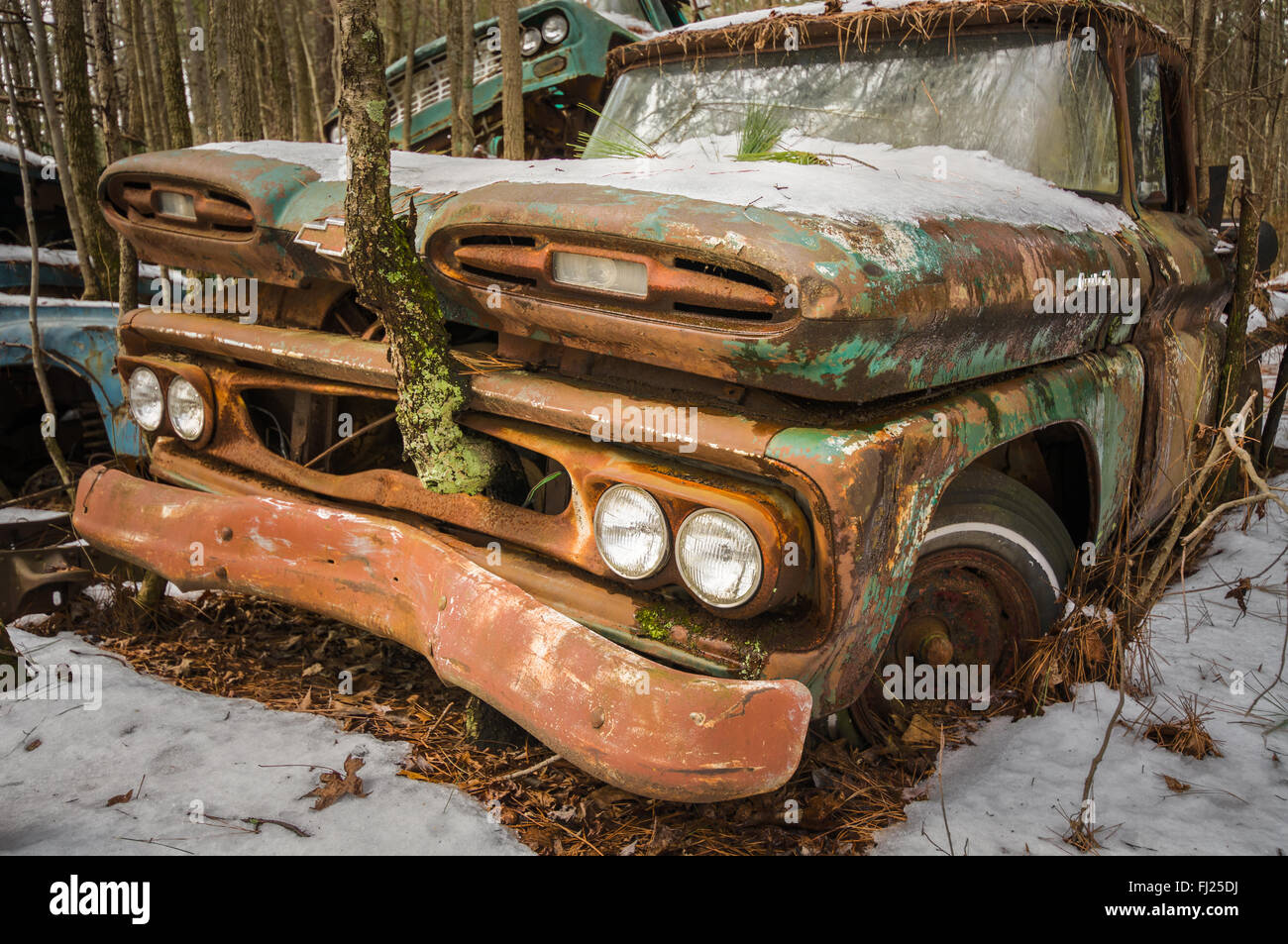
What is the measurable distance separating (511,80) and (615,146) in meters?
2.99

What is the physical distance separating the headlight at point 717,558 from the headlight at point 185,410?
5.40 ft

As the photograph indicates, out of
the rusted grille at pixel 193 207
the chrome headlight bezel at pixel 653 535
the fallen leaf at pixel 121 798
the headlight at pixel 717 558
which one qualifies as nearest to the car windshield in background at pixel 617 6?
the rusted grille at pixel 193 207

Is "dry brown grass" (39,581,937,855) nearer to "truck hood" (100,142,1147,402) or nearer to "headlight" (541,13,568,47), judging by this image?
"truck hood" (100,142,1147,402)

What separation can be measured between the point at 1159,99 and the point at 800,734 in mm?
2781

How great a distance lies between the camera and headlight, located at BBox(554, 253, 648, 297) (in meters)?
1.74

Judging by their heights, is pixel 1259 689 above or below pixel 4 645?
below

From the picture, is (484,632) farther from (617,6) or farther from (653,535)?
(617,6)

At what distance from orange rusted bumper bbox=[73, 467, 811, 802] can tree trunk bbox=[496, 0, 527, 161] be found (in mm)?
3768

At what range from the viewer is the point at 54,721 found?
229 centimetres

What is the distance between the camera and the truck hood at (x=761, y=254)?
1603 mm

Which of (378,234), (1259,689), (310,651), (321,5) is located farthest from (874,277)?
(321,5)

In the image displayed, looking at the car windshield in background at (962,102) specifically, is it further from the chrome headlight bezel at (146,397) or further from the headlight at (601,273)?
the chrome headlight bezel at (146,397)

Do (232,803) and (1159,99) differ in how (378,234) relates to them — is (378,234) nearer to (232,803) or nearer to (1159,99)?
(232,803)

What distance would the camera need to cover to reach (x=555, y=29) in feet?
21.2
